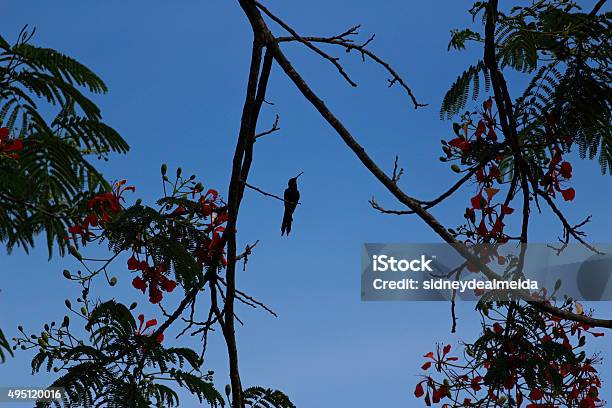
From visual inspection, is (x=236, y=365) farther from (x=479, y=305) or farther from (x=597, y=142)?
(x=597, y=142)

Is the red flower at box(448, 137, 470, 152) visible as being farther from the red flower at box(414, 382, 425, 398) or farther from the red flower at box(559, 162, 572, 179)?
the red flower at box(414, 382, 425, 398)

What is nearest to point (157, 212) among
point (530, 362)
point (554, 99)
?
point (530, 362)

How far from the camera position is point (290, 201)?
4.84m

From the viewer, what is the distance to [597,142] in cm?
454

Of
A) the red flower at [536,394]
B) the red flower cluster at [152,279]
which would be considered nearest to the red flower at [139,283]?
the red flower cluster at [152,279]

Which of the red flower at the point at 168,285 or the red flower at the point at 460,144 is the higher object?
the red flower at the point at 460,144

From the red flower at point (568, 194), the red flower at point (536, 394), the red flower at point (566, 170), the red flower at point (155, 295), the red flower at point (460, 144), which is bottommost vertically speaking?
the red flower at point (536, 394)

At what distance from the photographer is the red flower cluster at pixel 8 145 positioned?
2.63 m

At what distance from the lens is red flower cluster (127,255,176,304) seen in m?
3.94

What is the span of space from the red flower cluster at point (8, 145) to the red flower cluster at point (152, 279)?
119 cm

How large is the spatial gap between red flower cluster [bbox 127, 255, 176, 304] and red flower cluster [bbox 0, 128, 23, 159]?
3.92 ft

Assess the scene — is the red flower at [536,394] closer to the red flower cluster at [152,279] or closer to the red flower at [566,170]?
the red flower at [566,170]

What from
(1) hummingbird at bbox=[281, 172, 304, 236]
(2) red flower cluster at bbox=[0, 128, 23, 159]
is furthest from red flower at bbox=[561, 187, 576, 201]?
(2) red flower cluster at bbox=[0, 128, 23, 159]

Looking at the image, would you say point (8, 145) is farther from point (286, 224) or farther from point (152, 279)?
point (286, 224)
